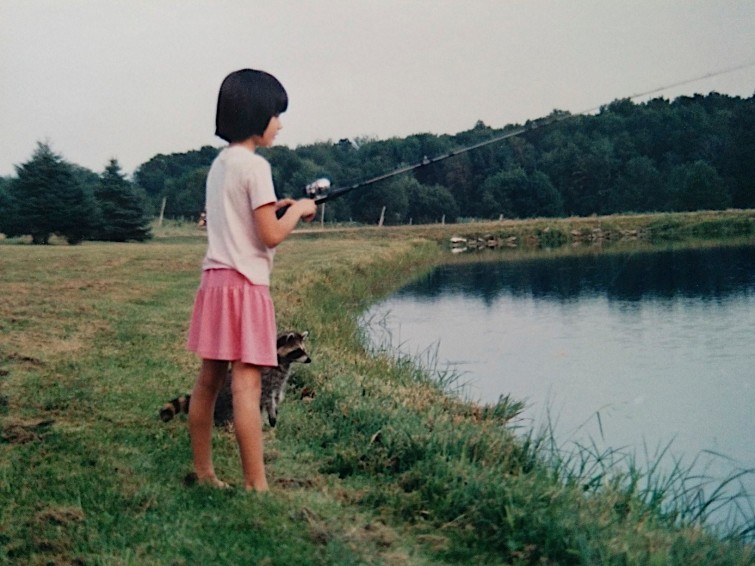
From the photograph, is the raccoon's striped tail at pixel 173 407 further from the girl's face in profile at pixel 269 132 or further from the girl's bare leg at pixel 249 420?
the girl's face in profile at pixel 269 132

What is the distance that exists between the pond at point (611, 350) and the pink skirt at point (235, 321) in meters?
2.10

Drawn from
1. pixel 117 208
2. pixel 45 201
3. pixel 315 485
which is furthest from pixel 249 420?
pixel 117 208

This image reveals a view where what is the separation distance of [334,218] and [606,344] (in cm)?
4873

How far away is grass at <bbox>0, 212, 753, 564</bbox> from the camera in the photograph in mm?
3041

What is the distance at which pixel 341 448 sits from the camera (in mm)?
4367

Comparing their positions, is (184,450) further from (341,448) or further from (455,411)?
(455,411)

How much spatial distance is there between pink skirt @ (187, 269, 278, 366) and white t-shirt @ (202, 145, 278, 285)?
0.05 meters

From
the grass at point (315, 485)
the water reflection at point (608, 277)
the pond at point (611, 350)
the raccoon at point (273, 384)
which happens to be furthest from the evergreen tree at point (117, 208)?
the raccoon at point (273, 384)

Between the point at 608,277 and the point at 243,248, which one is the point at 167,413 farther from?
the point at 608,277

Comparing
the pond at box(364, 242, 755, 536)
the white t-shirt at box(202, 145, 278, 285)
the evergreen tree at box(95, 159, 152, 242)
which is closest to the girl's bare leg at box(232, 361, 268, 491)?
the white t-shirt at box(202, 145, 278, 285)

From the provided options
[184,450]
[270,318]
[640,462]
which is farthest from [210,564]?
[640,462]

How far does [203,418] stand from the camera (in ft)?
11.8

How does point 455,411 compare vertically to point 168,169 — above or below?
below

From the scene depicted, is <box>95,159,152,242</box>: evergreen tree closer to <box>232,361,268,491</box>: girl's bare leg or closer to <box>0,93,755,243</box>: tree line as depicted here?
<box>0,93,755,243</box>: tree line
